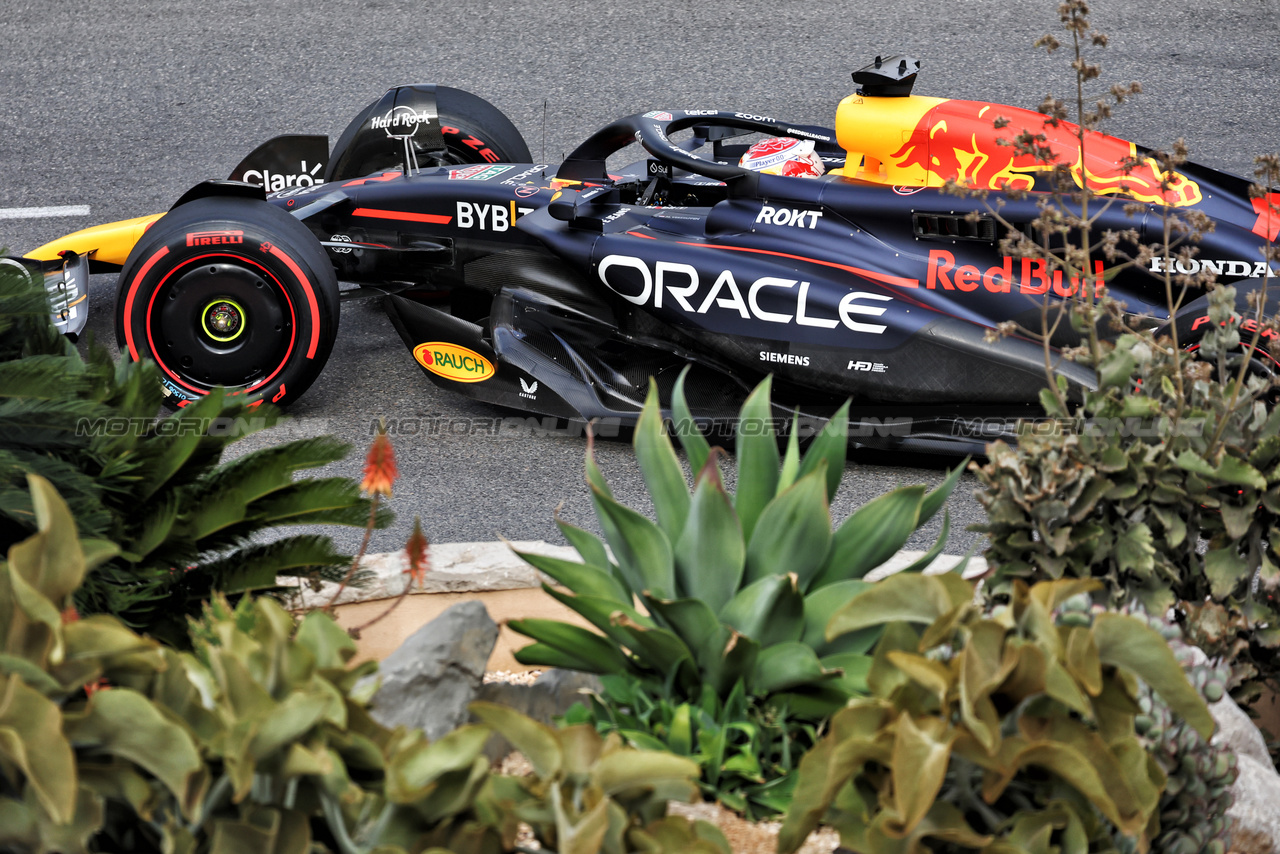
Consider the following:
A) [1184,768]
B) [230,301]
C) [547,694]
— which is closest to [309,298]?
[230,301]

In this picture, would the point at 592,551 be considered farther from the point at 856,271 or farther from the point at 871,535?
the point at 856,271

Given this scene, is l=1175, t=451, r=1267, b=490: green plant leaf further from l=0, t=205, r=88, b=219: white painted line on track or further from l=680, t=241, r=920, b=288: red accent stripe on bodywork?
l=0, t=205, r=88, b=219: white painted line on track

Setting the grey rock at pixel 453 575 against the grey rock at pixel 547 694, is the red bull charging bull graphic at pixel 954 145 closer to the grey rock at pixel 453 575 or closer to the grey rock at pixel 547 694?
the grey rock at pixel 453 575

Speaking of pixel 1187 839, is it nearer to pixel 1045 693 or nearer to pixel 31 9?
pixel 1045 693

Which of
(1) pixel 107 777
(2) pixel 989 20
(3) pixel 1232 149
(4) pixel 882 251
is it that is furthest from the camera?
(2) pixel 989 20

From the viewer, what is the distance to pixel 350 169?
5934mm

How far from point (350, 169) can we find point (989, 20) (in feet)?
18.3

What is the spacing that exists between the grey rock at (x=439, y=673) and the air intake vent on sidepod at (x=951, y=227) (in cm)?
277

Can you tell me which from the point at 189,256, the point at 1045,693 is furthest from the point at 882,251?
the point at 1045,693

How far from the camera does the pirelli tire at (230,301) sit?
4719mm

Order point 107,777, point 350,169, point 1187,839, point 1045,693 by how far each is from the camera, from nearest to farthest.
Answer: point 107,777
point 1045,693
point 1187,839
point 350,169

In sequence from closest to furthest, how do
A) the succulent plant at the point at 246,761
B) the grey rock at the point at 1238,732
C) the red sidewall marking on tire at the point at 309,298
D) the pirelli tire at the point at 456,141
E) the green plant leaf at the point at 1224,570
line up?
the succulent plant at the point at 246,761, the grey rock at the point at 1238,732, the green plant leaf at the point at 1224,570, the red sidewall marking on tire at the point at 309,298, the pirelli tire at the point at 456,141

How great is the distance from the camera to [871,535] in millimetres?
2371

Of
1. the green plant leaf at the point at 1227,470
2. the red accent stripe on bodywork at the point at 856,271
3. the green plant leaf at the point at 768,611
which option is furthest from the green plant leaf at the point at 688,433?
the red accent stripe on bodywork at the point at 856,271
